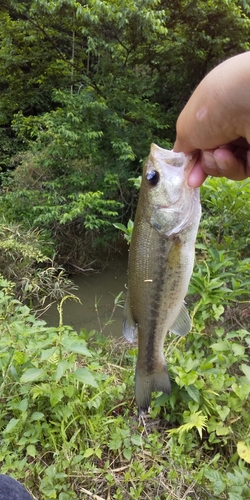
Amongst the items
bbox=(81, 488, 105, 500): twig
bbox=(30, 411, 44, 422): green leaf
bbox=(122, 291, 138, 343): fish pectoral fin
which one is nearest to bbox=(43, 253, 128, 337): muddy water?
bbox=(30, 411, 44, 422): green leaf

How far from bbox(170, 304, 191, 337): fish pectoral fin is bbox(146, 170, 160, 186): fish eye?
621 millimetres

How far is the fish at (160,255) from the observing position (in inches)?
58.7

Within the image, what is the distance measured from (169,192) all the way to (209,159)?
22 centimetres

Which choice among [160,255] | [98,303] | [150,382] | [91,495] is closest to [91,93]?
[98,303]

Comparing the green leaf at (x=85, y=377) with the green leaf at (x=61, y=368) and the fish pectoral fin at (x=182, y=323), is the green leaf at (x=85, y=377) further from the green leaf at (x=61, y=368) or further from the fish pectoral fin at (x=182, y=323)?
the fish pectoral fin at (x=182, y=323)

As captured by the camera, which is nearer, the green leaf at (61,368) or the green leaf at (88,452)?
the green leaf at (61,368)

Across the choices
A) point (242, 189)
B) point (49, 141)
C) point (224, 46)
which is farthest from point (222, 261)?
point (224, 46)

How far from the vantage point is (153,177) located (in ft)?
4.88

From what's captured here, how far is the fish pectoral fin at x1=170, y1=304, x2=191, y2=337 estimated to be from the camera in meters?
1.73

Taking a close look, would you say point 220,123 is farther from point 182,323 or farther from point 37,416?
point 37,416

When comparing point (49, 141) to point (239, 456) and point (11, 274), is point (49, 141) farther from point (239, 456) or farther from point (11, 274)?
point (239, 456)

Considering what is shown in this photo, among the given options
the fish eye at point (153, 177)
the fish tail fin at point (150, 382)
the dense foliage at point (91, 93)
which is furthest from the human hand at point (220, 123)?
the dense foliage at point (91, 93)

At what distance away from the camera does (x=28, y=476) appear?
212 centimetres

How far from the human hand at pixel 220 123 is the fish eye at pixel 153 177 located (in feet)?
0.43
